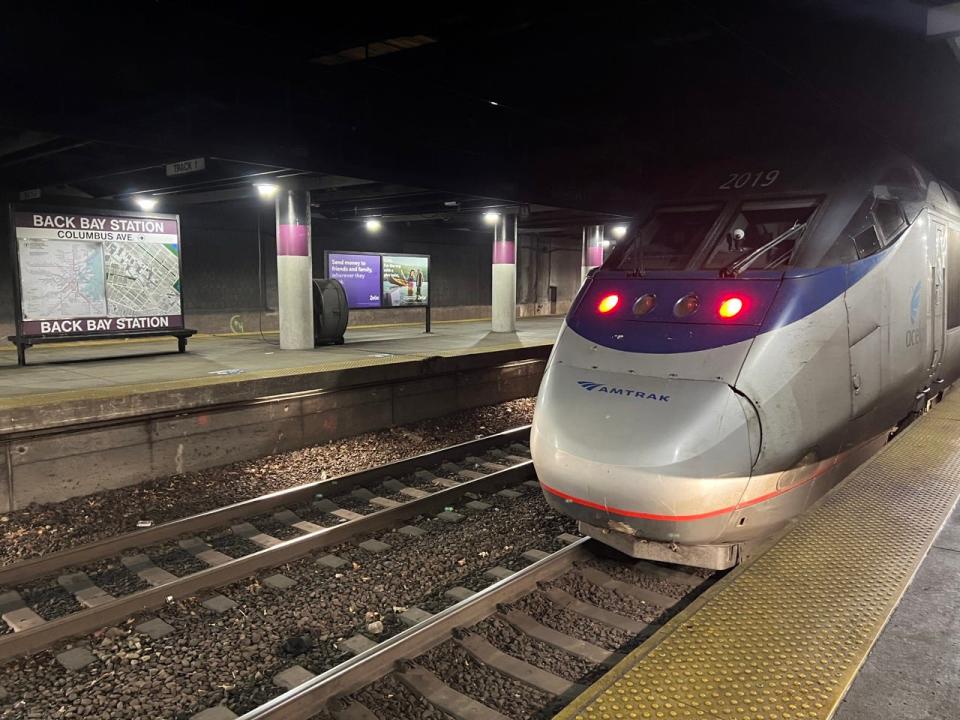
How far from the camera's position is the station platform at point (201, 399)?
23.1 feet

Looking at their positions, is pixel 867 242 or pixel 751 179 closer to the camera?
pixel 867 242

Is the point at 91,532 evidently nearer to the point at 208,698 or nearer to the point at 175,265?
the point at 208,698

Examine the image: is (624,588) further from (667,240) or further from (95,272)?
(95,272)

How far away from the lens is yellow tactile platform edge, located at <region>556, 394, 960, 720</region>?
118 inches

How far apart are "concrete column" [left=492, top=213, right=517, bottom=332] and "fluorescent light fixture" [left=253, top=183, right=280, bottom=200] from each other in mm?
7092

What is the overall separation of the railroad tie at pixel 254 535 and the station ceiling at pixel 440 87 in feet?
15.5

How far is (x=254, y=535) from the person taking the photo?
19.6 ft

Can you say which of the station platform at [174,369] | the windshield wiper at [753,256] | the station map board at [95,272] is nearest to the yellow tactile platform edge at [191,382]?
the station platform at [174,369]

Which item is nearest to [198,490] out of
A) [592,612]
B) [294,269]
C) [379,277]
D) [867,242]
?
[592,612]

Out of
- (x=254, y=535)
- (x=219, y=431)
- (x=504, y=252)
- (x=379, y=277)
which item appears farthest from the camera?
(x=504, y=252)

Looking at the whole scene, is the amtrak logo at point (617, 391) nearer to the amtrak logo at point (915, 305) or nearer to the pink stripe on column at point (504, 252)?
the amtrak logo at point (915, 305)

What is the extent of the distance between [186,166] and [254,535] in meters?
6.36

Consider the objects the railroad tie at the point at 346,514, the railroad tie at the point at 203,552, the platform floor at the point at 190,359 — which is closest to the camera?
the railroad tie at the point at 203,552

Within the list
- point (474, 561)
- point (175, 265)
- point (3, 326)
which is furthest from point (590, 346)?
point (3, 326)
